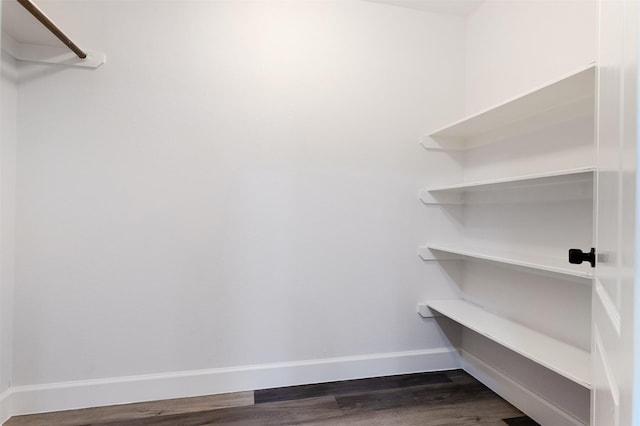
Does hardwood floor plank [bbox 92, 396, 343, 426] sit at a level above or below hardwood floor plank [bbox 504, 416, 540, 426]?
below

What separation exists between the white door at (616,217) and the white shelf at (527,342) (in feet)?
1.62

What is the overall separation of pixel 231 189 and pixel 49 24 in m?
1.06

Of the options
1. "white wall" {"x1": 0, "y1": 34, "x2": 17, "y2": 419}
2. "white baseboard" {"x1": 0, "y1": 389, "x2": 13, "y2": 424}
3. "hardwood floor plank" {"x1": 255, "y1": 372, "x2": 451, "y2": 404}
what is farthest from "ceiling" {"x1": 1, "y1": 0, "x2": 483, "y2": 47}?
"hardwood floor plank" {"x1": 255, "y1": 372, "x2": 451, "y2": 404}

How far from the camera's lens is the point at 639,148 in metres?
0.39

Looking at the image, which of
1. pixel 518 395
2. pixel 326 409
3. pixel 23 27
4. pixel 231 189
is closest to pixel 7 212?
pixel 23 27

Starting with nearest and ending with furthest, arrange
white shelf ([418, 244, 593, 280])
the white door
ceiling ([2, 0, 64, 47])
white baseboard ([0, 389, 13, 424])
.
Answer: the white door → white shelf ([418, 244, 593, 280]) → ceiling ([2, 0, 64, 47]) → white baseboard ([0, 389, 13, 424])

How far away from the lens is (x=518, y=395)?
1677 mm

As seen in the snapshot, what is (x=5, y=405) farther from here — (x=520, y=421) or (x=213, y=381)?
(x=520, y=421)

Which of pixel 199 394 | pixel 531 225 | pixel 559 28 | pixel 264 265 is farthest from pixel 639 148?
pixel 199 394

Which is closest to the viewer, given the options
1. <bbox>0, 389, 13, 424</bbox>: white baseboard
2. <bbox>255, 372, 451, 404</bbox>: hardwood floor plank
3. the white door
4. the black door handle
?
the white door

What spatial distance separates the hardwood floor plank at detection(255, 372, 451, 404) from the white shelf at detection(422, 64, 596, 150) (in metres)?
1.50

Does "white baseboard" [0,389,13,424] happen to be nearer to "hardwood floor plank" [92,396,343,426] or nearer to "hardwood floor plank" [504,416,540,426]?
"hardwood floor plank" [92,396,343,426]

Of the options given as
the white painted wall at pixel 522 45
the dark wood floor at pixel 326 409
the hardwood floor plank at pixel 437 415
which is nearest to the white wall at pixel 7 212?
the dark wood floor at pixel 326 409

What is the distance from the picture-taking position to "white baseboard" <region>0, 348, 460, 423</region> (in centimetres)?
161
